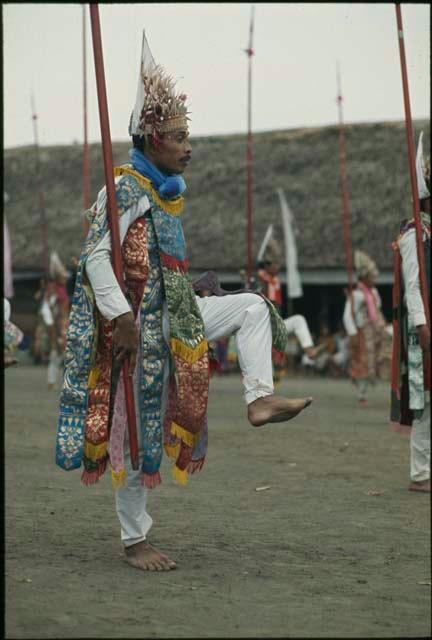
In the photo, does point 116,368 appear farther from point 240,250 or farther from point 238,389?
point 240,250

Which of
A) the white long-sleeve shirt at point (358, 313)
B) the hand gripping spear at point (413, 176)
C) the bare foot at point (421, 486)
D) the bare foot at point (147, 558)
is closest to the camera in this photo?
the bare foot at point (147, 558)

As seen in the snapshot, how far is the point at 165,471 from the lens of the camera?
8875mm

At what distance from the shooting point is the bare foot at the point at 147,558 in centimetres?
529

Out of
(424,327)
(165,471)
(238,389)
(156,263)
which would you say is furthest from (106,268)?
(238,389)

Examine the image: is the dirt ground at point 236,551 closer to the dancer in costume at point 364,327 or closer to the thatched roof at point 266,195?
the dancer in costume at point 364,327

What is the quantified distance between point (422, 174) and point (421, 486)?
1.92m

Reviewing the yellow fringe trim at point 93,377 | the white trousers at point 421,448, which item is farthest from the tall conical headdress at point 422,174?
the yellow fringe trim at point 93,377

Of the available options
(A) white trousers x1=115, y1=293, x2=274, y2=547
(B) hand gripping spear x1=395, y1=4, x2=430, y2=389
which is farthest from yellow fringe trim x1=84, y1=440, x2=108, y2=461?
(B) hand gripping spear x1=395, y1=4, x2=430, y2=389

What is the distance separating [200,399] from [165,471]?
3483 millimetres

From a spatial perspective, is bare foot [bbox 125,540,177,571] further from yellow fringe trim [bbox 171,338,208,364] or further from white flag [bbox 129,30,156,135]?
white flag [bbox 129,30,156,135]

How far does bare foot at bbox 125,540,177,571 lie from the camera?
17.4 ft

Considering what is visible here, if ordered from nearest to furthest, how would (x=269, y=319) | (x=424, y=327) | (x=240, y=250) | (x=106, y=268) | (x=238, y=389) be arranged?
(x=106, y=268), (x=269, y=319), (x=424, y=327), (x=238, y=389), (x=240, y=250)

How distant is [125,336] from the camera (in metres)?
5.17

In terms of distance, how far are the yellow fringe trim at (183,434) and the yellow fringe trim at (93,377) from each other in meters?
0.38
